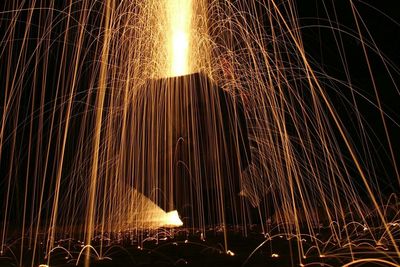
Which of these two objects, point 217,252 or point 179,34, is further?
point 179,34

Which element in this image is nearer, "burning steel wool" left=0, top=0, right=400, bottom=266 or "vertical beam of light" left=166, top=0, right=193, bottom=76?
"burning steel wool" left=0, top=0, right=400, bottom=266

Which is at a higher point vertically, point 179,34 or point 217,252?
point 179,34

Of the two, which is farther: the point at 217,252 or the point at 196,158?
the point at 196,158

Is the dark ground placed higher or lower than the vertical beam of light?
lower

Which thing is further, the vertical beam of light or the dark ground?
the vertical beam of light

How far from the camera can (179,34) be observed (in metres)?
10.1

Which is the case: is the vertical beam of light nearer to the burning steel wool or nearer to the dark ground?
the burning steel wool

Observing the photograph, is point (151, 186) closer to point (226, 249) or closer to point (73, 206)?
point (226, 249)

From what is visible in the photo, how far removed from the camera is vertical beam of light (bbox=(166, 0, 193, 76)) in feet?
32.4

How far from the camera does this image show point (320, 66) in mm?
17422

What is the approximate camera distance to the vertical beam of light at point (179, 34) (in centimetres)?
989

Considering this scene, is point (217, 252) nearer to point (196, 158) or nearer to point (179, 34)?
point (196, 158)

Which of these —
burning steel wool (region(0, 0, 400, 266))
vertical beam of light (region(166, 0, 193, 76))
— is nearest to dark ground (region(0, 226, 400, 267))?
burning steel wool (region(0, 0, 400, 266))

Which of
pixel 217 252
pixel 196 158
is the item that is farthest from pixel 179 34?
pixel 217 252
